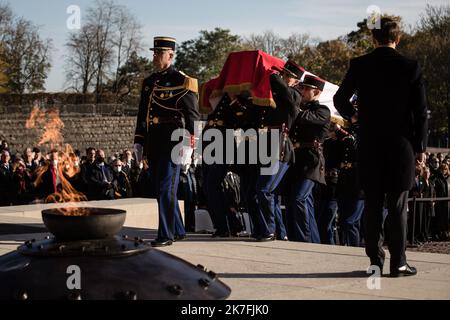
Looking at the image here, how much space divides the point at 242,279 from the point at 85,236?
5.45 feet

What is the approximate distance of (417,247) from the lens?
15555 millimetres

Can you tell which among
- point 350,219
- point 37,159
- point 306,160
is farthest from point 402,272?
point 37,159

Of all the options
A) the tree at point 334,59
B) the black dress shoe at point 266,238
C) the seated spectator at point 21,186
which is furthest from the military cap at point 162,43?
the tree at point 334,59

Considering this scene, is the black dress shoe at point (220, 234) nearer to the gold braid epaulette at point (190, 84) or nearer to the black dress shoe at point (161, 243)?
the black dress shoe at point (161, 243)

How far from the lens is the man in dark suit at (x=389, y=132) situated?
636cm

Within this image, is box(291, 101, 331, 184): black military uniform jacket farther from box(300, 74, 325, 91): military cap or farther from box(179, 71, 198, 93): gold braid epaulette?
box(179, 71, 198, 93): gold braid epaulette

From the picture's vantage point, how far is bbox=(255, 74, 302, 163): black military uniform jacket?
9328 millimetres

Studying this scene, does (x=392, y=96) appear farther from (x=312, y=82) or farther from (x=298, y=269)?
(x=312, y=82)

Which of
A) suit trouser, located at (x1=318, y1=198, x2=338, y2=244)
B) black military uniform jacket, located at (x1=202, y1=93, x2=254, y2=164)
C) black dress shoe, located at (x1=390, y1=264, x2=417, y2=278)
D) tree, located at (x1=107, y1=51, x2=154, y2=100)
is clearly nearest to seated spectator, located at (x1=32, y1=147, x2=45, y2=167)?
suit trouser, located at (x1=318, y1=198, x2=338, y2=244)

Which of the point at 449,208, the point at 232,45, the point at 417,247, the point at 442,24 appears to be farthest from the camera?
the point at 232,45

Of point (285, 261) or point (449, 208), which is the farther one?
point (449, 208)
